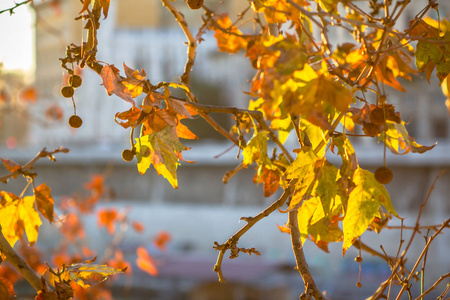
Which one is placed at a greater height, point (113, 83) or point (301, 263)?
point (113, 83)

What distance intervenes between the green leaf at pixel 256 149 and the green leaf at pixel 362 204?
135 mm

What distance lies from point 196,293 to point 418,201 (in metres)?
2.83

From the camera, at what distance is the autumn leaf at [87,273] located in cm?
59

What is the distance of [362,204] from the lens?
0.53m

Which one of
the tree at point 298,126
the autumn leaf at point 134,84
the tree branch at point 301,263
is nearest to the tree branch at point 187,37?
→ the tree at point 298,126

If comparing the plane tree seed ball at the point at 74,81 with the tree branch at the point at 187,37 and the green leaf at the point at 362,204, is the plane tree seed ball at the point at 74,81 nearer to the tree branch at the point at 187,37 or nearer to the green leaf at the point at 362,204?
the tree branch at the point at 187,37

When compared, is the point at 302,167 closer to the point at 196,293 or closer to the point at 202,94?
the point at 196,293

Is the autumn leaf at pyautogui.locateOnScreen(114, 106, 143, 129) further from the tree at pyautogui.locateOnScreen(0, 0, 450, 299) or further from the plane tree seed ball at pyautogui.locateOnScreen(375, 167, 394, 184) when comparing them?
the plane tree seed ball at pyautogui.locateOnScreen(375, 167, 394, 184)

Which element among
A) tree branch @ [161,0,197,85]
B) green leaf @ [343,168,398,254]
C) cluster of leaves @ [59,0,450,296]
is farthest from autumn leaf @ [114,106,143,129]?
green leaf @ [343,168,398,254]

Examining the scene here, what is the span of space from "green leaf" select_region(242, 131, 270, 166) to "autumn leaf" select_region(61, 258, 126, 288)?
0.65 ft

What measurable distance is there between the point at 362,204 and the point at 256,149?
0.16m

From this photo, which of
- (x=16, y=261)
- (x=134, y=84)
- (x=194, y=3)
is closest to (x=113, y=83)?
(x=134, y=84)

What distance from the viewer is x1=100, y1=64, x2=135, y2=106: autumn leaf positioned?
551 millimetres

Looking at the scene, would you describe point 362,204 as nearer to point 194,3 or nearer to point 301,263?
point 301,263
